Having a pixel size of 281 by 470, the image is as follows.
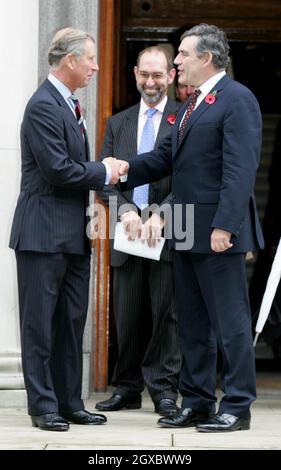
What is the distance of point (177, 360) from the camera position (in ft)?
22.7

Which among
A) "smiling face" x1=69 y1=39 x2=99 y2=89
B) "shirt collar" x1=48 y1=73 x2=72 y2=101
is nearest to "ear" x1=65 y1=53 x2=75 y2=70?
"smiling face" x1=69 y1=39 x2=99 y2=89

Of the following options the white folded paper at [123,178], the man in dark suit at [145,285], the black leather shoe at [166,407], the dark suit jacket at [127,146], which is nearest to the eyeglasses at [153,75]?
the man in dark suit at [145,285]

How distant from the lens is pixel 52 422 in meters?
6.09

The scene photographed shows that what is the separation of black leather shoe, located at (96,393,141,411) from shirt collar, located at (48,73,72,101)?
5.84 ft

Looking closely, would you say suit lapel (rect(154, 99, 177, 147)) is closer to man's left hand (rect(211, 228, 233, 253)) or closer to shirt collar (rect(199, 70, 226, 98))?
shirt collar (rect(199, 70, 226, 98))

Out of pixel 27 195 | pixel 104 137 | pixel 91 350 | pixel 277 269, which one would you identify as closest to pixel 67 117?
pixel 27 195

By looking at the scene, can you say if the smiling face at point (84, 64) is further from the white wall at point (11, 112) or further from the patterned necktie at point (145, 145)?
the white wall at point (11, 112)

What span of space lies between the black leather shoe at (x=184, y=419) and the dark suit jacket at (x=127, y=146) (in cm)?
94

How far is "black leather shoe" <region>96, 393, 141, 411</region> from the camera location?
22.8 ft

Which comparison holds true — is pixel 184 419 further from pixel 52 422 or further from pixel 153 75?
pixel 153 75
